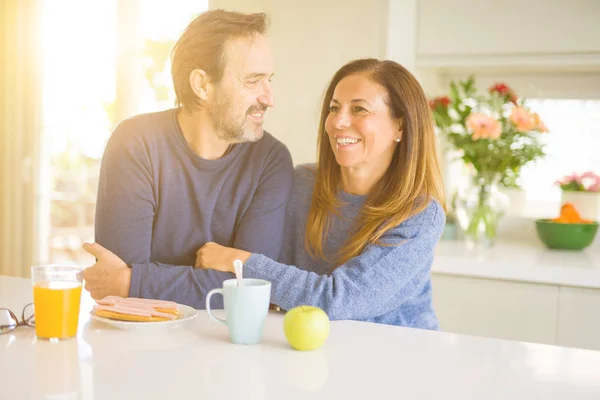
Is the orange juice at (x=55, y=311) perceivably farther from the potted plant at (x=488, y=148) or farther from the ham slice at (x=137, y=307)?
the potted plant at (x=488, y=148)

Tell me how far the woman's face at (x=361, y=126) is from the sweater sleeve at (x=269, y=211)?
0.51 ft

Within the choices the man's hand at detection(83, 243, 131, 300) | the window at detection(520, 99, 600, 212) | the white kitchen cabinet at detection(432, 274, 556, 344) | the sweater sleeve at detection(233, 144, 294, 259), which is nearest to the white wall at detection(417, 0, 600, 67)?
the window at detection(520, 99, 600, 212)

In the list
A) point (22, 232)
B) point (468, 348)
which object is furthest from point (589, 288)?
point (22, 232)

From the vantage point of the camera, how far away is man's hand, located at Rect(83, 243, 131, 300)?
158cm

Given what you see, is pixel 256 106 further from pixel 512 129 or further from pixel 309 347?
pixel 512 129

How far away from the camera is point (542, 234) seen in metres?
2.81

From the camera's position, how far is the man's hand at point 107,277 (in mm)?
1584

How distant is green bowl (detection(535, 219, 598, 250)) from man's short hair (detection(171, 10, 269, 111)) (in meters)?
1.45

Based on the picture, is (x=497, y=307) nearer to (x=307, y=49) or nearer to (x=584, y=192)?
(x=584, y=192)

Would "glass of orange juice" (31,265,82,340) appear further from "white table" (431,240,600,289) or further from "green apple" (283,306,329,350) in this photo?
"white table" (431,240,600,289)

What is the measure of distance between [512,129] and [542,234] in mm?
442

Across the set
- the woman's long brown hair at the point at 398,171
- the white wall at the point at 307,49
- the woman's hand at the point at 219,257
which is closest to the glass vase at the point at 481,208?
the white wall at the point at 307,49

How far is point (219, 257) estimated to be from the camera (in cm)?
164

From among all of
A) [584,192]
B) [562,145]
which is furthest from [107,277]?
[562,145]
